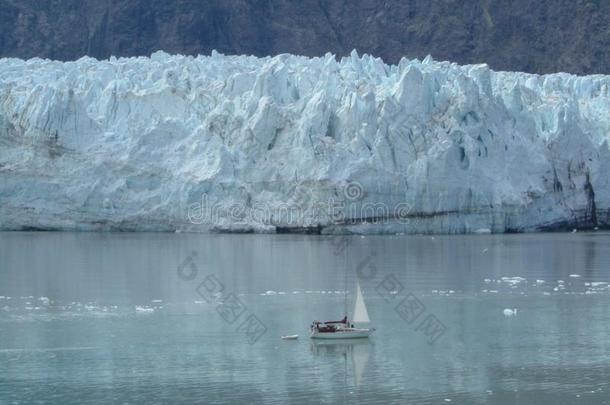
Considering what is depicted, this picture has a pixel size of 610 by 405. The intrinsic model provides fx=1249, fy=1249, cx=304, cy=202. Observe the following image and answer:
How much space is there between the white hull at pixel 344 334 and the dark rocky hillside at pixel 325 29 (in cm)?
4462

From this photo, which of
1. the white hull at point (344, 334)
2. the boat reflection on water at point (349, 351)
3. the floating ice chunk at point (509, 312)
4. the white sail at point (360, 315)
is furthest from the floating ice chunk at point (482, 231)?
the boat reflection on water at point (349, 351)

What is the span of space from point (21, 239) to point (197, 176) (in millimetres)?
4541

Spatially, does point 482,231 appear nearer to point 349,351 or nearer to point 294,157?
point 294,157

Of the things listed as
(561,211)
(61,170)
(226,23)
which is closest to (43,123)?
(61,170)

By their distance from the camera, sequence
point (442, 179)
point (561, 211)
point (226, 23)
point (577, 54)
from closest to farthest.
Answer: point (442, 179) < point (561, 211) < point (577, 54) < point (226, 23)

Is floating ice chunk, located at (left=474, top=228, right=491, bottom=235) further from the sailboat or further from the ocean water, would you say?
the sailboat

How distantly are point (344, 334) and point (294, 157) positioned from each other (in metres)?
14.5

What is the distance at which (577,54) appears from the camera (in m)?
59.0

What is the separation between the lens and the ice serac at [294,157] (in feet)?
97.0

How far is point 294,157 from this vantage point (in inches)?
1177

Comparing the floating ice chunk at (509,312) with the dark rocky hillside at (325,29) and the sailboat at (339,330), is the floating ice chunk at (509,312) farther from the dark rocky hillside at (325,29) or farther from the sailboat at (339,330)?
the dark rocky hillside at (325,29)

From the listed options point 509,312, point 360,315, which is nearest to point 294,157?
point 509,312

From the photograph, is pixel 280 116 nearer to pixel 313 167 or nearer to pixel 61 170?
pixel 313 167

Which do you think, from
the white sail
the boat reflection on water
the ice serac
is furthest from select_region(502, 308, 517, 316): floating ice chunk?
the ice serac
